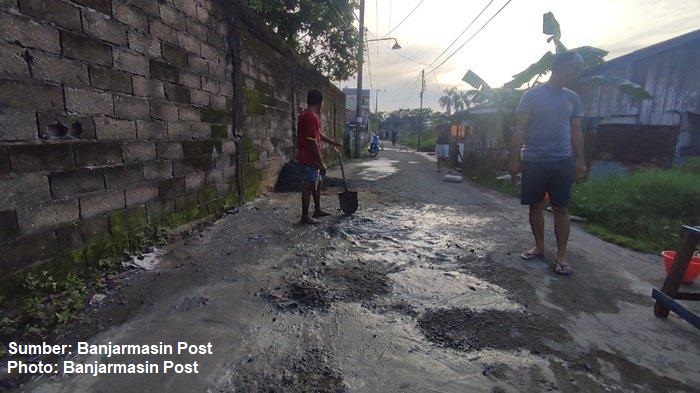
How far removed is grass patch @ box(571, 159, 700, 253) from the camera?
13.3 ft

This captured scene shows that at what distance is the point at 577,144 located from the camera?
2.98 m

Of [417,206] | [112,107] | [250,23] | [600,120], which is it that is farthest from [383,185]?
[600,120]

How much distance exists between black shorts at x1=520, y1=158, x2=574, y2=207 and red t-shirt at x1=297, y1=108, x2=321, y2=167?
2.30 metres

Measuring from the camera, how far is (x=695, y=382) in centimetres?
160

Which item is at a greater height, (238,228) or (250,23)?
(250,23)

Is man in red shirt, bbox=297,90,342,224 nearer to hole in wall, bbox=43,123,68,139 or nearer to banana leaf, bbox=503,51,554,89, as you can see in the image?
hole in wall, bbox=43,123,68,139

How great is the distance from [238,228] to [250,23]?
3.15 meters

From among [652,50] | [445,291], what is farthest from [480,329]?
[652,50]

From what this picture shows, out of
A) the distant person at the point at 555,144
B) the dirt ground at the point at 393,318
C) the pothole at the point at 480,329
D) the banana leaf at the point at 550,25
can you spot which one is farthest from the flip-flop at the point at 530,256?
the banana leaf at the point at 550,25

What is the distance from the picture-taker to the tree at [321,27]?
11172 millimetres

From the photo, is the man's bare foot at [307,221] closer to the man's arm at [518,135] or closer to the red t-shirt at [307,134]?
the red t-shirt at [307,134]

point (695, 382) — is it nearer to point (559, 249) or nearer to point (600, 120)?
point (559, 249)

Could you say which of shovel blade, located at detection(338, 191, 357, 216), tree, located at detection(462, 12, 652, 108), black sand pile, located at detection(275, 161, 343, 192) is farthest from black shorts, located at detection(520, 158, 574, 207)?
tree, located at detection(462, 12, 652, 108)

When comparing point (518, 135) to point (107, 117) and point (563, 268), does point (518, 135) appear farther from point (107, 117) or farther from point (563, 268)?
point (107, 117)
